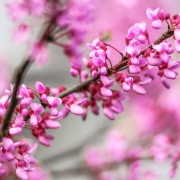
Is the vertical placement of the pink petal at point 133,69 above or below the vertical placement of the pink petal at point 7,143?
above

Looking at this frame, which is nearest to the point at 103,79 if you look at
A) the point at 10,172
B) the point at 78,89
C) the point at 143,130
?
the point at 78,89

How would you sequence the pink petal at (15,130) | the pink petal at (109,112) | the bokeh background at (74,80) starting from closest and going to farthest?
the pink petal at (15,130) < the pink petal at (109,112) < the bokeh background at (74,80)

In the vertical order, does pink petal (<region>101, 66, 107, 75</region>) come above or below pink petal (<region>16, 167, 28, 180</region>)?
above

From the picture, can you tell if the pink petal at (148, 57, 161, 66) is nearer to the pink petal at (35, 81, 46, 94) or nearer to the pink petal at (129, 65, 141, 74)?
the pink petal at (129, 65, 141, 74)

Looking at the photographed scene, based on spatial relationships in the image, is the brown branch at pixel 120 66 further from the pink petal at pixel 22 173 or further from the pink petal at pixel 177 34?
the pink petal at pixel 22 173

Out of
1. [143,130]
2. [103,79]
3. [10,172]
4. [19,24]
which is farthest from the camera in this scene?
[143,130]

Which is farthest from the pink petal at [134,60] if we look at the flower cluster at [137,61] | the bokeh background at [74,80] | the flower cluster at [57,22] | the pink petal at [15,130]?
the bokeh background at [74,80]

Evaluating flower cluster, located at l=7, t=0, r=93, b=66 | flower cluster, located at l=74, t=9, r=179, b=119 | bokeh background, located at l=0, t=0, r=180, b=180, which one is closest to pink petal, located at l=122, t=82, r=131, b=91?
flower cluster, located at l=74, t=9, r=179, b=119

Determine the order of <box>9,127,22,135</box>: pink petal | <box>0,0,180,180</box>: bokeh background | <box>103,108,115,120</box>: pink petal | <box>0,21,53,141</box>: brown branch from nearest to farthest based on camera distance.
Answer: <box>0,21,53,141</box>: brown branch → <box>9,127,22,135</box>: pink petal → <box>103,108,115,120</box>: pink petal → <box>0,0,180,180</box>: bokeh background

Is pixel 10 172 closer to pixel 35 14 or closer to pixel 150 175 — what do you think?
pixel 150 175

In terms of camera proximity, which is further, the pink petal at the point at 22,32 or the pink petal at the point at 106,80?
the pink petal at the point at 22,32

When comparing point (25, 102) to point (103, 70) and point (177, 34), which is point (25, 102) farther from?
point (177, 34)
